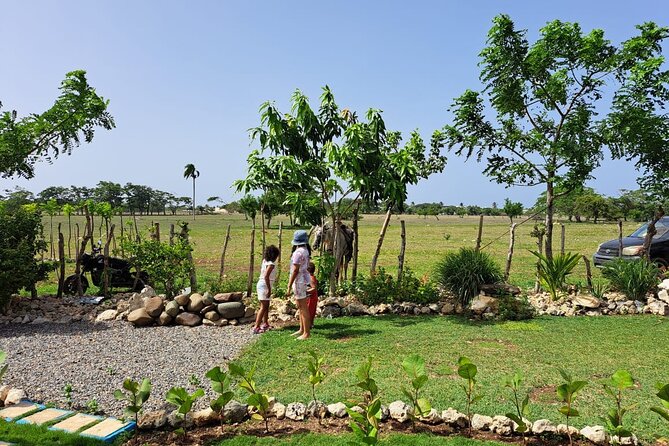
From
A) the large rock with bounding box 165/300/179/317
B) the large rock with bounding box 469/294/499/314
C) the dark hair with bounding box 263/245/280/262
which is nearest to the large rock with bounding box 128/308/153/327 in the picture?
the large rock with bounding box 165/300/179/317

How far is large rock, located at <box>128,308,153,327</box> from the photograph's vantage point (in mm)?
7727

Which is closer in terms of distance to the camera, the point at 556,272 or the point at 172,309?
the point at 172,309

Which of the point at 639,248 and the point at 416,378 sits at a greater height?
the point at 639,248

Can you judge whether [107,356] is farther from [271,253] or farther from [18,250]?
[18,250]

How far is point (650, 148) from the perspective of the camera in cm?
894

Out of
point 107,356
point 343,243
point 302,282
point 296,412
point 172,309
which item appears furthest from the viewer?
point 343,243

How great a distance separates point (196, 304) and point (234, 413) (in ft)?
13.7

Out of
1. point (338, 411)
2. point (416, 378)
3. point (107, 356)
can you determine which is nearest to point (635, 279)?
point (416, 378)

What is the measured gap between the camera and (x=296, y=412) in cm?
407

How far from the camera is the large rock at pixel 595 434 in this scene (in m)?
3.51

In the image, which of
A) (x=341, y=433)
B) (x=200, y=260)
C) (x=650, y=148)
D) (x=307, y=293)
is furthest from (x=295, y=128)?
(x=200, y=260)

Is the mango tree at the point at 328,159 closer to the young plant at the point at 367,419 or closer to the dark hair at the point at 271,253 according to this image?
the dark hair at the point at 271,253

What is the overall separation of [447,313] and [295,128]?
449cm

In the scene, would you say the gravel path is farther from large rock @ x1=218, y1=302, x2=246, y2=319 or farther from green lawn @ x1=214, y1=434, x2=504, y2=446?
green lawn @ x1=214, y1=434, x2=504, y2=446
